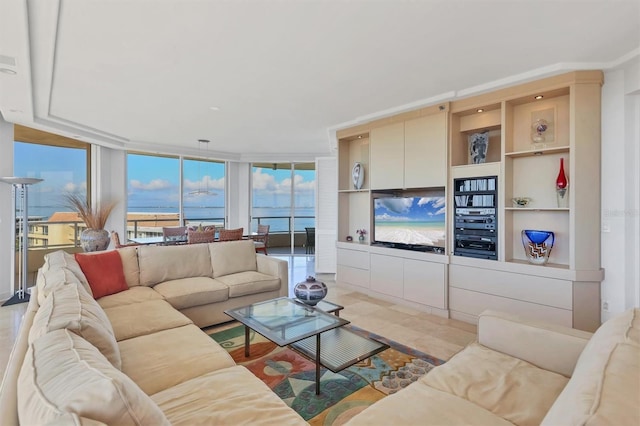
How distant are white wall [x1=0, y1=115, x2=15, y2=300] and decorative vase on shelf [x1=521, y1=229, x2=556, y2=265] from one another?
6764mm

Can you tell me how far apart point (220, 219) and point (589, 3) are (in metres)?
7.68

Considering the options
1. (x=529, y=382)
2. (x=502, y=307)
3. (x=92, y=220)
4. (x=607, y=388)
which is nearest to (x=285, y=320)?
(x=529, y=382)

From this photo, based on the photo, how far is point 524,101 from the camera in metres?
3.39

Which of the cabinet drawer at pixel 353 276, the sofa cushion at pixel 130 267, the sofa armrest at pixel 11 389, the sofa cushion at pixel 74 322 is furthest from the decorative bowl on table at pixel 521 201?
the sofa cushion at pixel 130 267

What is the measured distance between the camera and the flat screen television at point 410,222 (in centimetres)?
401

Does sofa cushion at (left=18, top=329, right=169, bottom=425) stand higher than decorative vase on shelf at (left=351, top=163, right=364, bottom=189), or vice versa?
decorative vase on shelf at (left=351, top=163, right=364, bottom=189)

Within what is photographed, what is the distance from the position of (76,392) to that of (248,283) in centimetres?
288

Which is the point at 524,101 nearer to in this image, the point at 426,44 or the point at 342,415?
the point at 426,44

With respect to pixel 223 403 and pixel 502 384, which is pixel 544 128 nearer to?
pixel 502 384

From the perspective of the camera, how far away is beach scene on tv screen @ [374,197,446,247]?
401 cm

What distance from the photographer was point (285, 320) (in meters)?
2.59

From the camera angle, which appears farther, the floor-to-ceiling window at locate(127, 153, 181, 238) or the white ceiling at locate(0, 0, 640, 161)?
the floor-to-ceiling window at locate(127, 153, 181, 238)

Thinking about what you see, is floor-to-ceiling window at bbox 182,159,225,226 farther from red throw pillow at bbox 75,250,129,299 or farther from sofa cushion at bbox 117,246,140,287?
red throw pillow at bbox 75,250,129,299

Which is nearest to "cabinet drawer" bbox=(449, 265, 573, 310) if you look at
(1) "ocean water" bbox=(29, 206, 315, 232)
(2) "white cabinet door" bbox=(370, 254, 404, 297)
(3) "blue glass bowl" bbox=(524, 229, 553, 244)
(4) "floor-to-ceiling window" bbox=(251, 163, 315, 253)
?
(3) "blue glass bowl" bbox=(524, 229, 553, 244)
